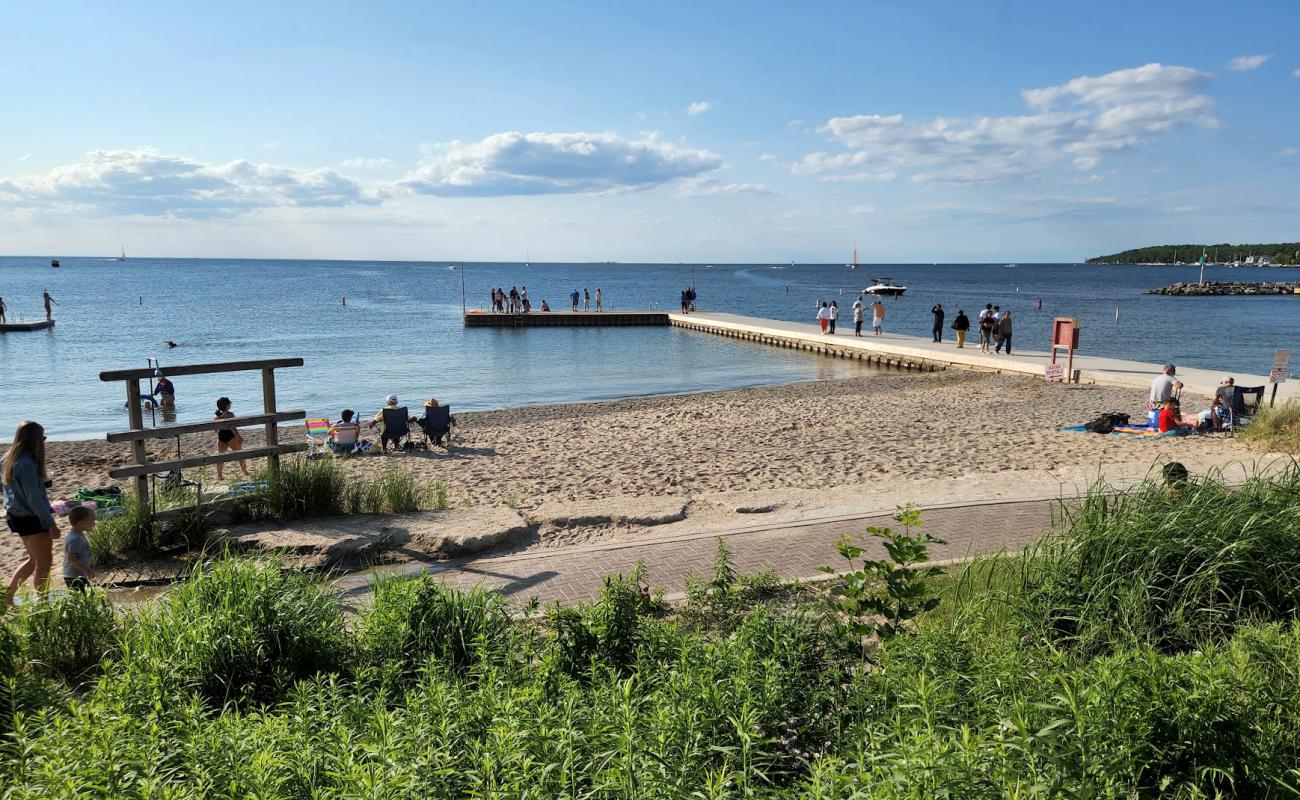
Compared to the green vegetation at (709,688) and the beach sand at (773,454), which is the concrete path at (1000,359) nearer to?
the beach sand at (773,454)

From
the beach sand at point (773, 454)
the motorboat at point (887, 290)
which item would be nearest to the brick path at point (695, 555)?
the beach sand at point (773, 454)

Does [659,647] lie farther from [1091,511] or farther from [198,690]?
[1091,511]

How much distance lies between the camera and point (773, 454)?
558 inches

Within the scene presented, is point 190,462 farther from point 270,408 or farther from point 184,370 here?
point 270,408

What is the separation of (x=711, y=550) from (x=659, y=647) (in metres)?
3.34

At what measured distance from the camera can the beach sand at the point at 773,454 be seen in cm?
1064

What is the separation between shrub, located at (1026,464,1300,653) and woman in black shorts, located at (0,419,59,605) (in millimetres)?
7515

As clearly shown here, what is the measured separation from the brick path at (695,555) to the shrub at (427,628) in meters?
1.56

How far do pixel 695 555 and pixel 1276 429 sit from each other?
10.9 meters

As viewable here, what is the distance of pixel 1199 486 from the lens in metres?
6.20

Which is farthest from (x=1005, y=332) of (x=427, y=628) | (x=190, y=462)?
(x=427, y=628)

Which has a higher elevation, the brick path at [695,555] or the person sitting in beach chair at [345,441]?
the brick path at [695,555]

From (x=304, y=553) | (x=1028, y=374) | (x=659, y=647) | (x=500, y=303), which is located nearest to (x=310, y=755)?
(x=659, y=647)

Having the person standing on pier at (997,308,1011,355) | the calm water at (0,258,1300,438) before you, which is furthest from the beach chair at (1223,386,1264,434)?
the calm water at (0,258,1300,438)
